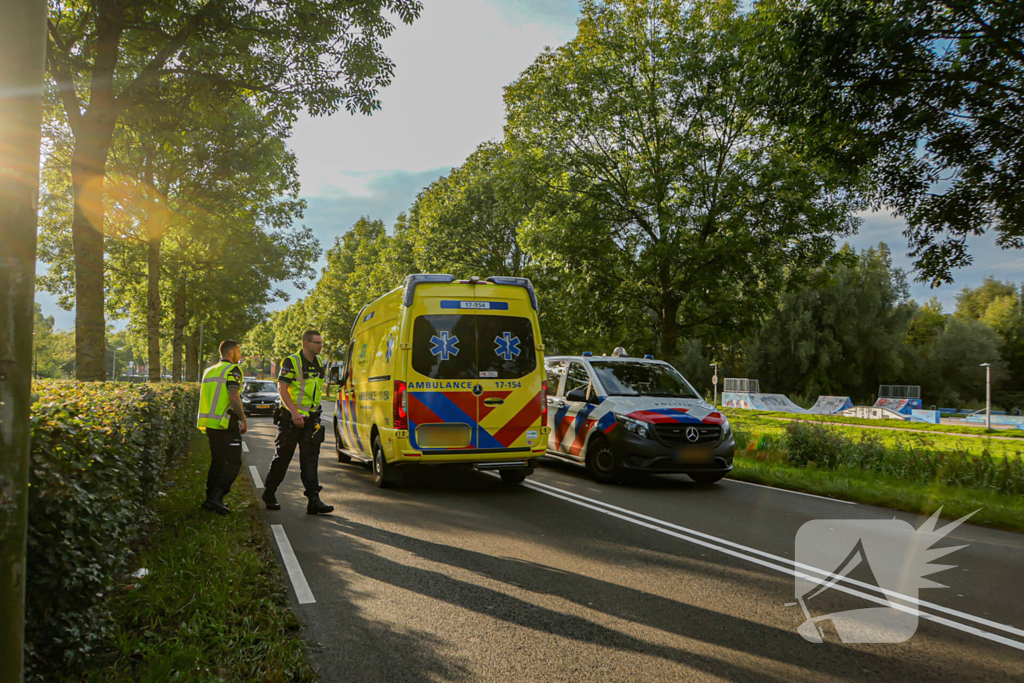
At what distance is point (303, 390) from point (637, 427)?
4.67m

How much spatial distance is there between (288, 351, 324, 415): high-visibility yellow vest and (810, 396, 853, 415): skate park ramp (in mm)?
43391

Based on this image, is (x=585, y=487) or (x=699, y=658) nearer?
(x=699, y=658)

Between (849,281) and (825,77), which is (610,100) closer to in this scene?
(825,77)

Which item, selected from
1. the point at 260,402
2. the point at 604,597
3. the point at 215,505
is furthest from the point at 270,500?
the point at 260,402

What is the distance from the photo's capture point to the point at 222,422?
7465 mm

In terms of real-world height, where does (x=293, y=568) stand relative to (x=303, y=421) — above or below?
below

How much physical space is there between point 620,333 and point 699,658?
Answer: 15.1 metres

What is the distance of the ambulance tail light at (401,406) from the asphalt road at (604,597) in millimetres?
973

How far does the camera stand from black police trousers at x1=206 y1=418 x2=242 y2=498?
7.28 m

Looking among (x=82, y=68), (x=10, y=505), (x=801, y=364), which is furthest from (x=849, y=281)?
(x=10, y=505)

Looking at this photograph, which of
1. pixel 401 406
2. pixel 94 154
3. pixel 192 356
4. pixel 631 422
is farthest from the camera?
pixel 192 356

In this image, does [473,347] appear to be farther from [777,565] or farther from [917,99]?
[917,99]

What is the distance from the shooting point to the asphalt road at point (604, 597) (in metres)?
3.69

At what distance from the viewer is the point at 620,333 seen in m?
18.6
